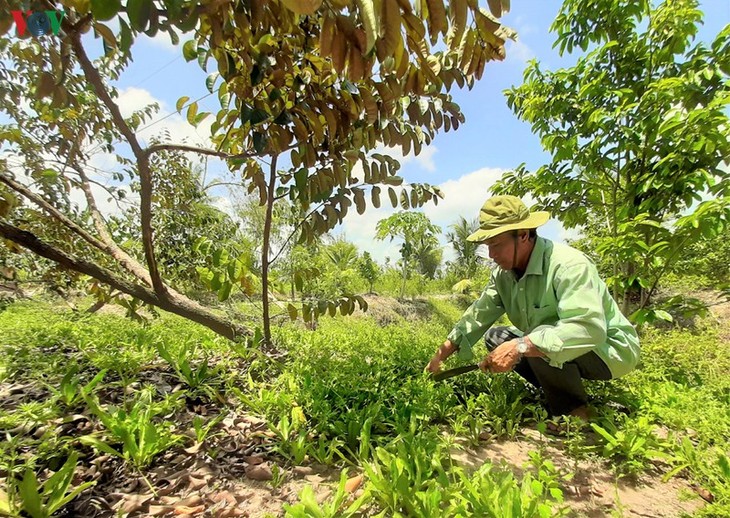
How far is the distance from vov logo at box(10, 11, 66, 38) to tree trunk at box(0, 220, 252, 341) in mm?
1054

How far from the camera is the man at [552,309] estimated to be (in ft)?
5.91

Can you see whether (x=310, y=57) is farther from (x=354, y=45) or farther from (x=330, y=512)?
(x=330, y=512)

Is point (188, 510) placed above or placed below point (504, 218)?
below

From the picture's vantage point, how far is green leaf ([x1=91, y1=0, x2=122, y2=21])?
700 mm

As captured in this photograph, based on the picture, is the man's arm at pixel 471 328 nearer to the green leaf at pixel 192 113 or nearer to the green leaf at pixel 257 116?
the green leaf at pixel 257 116

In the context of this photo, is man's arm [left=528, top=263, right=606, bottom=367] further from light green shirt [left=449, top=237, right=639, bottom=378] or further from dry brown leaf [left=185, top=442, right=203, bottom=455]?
dry brown leaf [left=185, top=442, right=203, bottom=455]

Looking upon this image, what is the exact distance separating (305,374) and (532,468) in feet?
3.83

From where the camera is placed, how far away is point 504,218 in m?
2.01

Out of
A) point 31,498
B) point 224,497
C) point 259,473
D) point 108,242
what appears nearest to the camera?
point 31,498

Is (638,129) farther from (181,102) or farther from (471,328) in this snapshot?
(181,102)

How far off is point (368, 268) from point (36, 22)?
1510 cm

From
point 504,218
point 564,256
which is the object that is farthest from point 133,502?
point 564,256

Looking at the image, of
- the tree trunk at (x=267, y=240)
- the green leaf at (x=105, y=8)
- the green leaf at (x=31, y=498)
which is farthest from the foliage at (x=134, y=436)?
the green leaf at (x=105, y=8)

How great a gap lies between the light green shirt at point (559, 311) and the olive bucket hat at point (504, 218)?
14 centimetres
